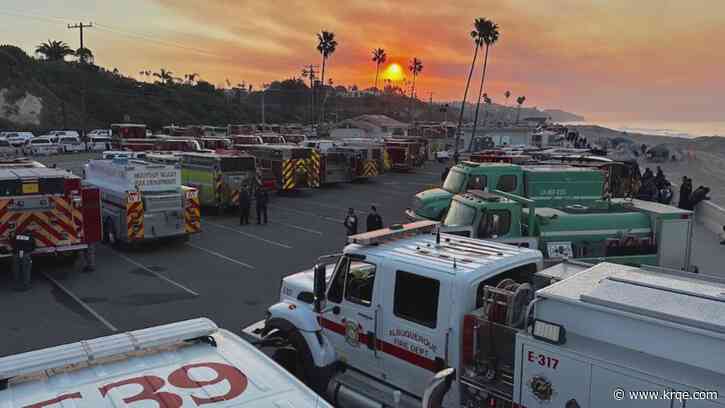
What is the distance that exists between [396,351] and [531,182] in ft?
47.0

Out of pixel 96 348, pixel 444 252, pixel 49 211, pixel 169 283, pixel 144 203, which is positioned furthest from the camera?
pixel 144 203

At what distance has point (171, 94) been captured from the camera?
110500mm

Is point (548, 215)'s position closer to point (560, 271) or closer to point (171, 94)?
point (560, 271)

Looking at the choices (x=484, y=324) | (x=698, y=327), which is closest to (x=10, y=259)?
(x=484, y=324)

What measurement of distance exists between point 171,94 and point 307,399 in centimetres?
11587

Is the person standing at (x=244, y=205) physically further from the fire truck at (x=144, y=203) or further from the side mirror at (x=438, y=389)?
the side mirror at (x=438, y=389)

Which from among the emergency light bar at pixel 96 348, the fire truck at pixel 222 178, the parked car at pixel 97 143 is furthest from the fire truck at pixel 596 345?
the parked car at pixel 97 143

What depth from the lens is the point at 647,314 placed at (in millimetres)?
4555

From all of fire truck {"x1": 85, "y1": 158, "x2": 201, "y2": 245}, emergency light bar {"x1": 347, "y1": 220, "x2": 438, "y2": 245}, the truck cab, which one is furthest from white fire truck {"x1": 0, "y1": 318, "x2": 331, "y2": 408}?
the truck cab

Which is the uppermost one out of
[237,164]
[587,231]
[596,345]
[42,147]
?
[237,164]

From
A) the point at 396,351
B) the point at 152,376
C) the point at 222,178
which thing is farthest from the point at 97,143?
the point at 152,376

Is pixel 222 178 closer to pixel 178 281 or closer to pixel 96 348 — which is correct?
pixel 178 281

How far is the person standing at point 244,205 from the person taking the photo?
856 inches

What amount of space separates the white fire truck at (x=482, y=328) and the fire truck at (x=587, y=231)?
5.53 m
